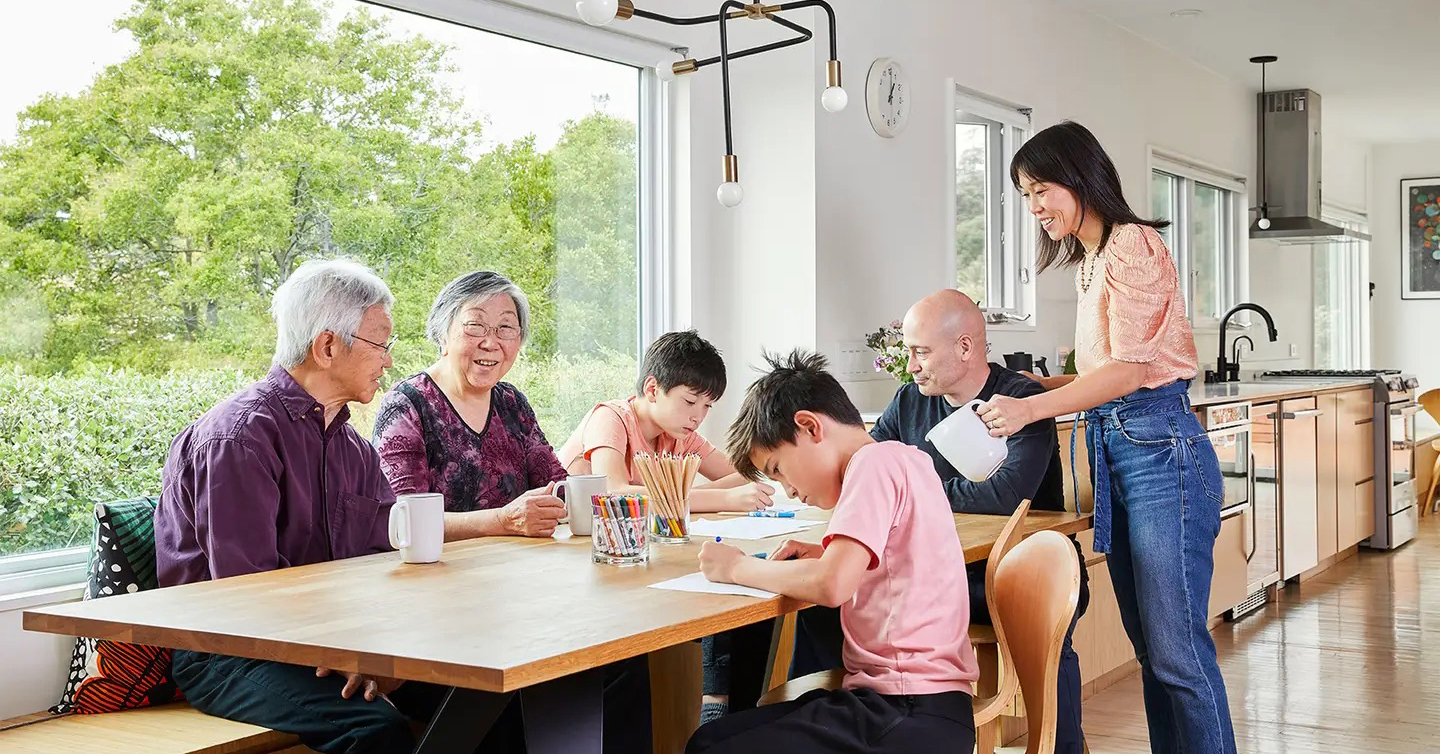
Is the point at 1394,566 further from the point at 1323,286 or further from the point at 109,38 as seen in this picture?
the point at 109,38

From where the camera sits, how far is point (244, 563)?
2.07 m

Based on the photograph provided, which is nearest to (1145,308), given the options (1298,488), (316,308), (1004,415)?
(1004,415)

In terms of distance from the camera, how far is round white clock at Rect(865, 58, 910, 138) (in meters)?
4.26

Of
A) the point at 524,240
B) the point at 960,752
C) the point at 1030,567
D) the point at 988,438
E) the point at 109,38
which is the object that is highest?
the point at 109,38

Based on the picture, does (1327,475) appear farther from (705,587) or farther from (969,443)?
(705,587)

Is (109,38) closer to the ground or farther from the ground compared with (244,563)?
farther from the ground

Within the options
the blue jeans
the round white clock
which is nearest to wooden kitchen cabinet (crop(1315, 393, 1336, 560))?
the round white clock

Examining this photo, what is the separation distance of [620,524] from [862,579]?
398mm

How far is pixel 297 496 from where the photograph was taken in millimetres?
2189

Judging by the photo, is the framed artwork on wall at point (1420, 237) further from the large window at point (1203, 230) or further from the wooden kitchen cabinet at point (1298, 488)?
the wooden kitchen cabinet at point (1298, 488)

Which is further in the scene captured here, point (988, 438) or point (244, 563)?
point (988, 438)

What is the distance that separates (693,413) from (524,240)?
929 millimetres

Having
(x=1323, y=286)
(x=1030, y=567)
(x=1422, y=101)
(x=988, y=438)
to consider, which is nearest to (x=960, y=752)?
(x=1030, y=567)

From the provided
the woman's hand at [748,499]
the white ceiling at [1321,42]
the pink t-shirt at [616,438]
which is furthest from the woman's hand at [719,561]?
the white ceiling at [1321,42]
